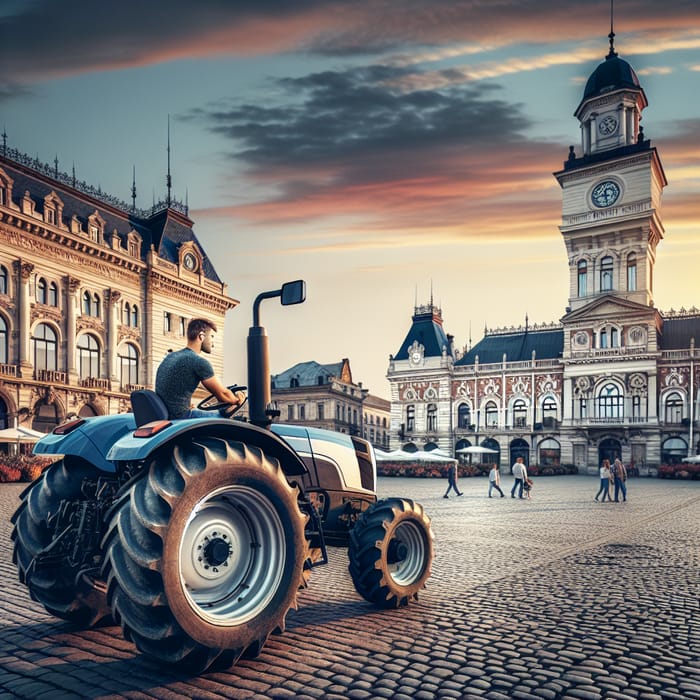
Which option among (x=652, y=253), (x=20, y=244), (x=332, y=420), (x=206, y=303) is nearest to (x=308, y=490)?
(x=20, y=244)

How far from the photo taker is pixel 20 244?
34562 millimetres

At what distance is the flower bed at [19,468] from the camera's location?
24719 mm

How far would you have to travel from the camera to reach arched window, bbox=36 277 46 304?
35875 mm

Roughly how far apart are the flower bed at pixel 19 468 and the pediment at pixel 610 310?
1752 inches

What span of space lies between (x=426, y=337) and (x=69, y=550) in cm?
6405

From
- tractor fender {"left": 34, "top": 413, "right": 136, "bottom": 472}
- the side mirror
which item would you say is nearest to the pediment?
the side mirror

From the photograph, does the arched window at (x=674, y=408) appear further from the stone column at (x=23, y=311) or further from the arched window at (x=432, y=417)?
the stone column at (x=23, y=311)

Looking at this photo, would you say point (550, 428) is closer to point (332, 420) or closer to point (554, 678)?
point (332, 420)

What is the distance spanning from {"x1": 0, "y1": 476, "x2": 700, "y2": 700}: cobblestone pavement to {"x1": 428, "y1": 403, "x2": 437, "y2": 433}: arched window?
182 ft

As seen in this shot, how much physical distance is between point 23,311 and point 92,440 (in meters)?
33.0

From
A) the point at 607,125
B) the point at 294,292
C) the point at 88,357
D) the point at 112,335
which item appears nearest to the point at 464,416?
the point at 607,125

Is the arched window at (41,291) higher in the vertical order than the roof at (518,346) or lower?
higher

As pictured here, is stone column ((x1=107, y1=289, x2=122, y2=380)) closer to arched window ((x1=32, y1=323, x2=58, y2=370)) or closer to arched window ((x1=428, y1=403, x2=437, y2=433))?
arched window ((x1=32, y1=323, x2=58, y2=370))

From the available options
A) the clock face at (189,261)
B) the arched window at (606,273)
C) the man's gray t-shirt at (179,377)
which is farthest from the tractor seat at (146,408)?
the arched window at (606,273)
